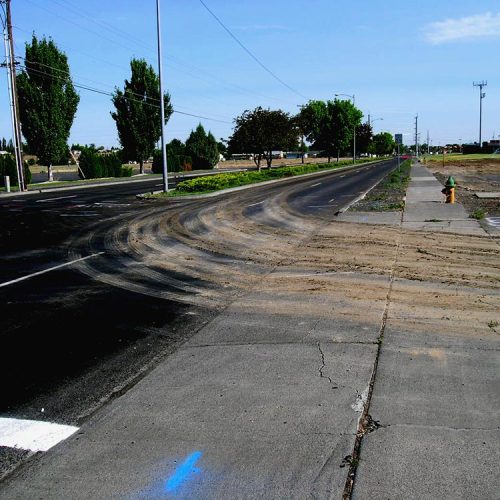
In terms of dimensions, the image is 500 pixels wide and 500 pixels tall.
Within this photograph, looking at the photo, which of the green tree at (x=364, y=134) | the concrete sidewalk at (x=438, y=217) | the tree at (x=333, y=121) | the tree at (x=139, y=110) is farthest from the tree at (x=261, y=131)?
the green tree at (x=364, y=134)

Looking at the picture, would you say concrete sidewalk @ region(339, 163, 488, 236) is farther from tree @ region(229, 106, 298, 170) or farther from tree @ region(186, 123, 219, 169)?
tree @ region(186, 123, 219, 169)

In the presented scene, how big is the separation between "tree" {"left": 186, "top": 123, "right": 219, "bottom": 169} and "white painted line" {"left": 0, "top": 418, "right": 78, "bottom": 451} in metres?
73.4

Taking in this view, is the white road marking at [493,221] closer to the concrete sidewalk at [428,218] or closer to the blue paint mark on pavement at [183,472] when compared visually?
the concrete sidewalk at [428,218]

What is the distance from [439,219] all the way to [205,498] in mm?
13738

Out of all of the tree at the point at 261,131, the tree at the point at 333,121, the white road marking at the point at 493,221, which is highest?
Result: the tree at the point at 333,121

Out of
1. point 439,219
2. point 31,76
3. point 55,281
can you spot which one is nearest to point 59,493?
point 55,281

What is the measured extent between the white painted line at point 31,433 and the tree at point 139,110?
5356cm

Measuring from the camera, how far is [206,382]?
4.72 m

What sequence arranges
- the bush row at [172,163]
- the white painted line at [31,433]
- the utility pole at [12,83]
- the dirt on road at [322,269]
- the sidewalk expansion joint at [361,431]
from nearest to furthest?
the sidewalk expansion joint at [361,431] < the white painted line at [31,433] < the dirt on road at [322,269] < the utility pole at [12,83] < the bush row at [172,163]

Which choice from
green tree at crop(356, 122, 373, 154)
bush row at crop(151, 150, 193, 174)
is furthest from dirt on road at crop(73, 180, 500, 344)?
green tree at crop(356, 122, 373, 154)

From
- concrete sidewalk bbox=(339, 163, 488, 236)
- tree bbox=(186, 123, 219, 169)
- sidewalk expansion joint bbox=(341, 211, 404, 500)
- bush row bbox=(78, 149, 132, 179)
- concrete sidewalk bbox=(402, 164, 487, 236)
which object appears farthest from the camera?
tree bbox=(186, 123, 219, 169)

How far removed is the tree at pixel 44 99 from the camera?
42.3 meters

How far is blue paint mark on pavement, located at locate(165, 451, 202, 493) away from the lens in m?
3.17

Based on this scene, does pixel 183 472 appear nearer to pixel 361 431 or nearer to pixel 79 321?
pixel 361 431
